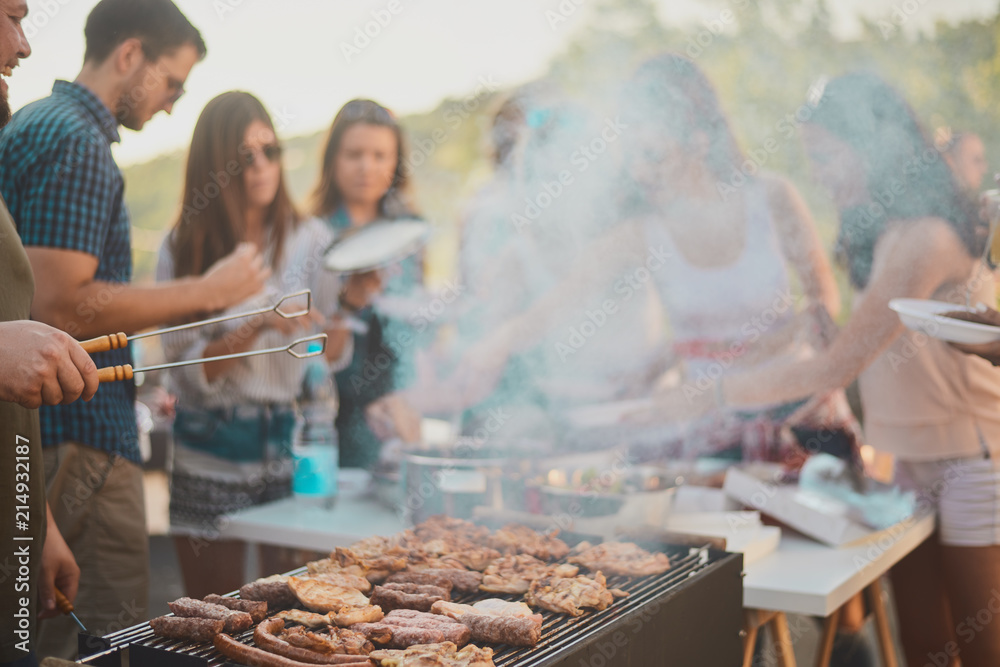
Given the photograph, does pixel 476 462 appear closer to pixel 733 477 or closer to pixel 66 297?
pixel 733 477

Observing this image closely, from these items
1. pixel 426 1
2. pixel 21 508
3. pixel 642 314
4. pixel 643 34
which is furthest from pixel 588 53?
pixel 21 508

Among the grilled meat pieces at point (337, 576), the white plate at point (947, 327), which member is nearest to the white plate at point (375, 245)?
the grilled meat pieces at point (337, 576)

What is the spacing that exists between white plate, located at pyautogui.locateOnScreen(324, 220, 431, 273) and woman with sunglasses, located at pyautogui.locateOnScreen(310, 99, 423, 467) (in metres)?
0.27

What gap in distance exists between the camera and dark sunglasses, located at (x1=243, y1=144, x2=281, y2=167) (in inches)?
118

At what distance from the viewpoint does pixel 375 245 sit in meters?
2.79

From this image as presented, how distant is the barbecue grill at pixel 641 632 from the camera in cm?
126

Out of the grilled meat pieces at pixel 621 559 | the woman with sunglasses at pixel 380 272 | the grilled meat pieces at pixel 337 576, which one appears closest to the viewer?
the grilled meat pieces at pixel 337 576

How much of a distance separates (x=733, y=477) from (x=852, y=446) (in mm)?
683

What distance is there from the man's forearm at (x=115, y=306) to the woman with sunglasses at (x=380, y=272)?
0.91m

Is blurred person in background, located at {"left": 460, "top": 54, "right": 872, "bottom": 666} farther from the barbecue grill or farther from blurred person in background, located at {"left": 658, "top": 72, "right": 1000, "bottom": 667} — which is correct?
the barbecue grill

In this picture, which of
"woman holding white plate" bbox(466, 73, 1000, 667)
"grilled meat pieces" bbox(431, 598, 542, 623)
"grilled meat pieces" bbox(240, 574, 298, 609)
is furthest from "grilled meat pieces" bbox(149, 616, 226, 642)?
"woman holding white plate" bbox(466, 73, 1000, 667)

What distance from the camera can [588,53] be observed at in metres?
9.95

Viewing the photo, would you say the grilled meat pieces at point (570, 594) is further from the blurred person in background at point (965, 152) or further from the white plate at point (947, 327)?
the blurred person in background at point (965, 152)

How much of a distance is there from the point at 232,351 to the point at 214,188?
64 cm
